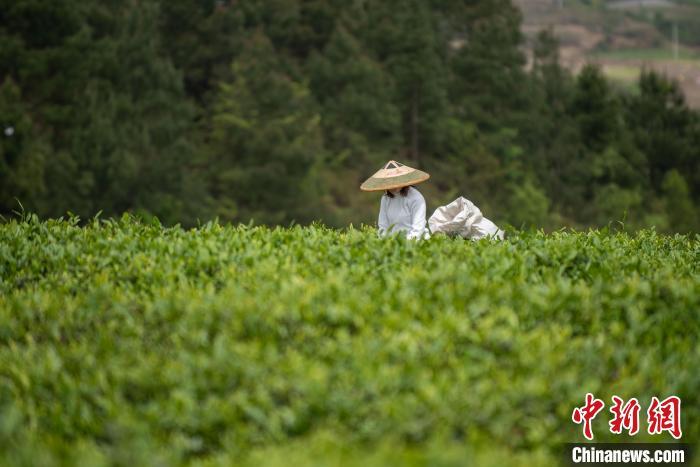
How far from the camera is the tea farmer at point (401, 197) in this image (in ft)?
27.8

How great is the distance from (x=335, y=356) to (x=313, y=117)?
3241 cm

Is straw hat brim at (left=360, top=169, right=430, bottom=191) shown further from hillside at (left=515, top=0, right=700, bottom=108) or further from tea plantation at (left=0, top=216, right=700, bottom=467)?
hillside at (left=515, top=0, right=700, bottom=108)

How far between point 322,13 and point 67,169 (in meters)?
17.8

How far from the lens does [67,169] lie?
27.3 meters

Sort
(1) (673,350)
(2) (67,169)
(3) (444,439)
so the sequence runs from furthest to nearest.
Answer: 1. (2) (67,169)
2. (1) (673,350)
3. (3) (444,439)

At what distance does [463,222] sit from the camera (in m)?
8.29

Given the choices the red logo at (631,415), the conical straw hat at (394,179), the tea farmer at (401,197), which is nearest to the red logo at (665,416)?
the red logo at (631,415)

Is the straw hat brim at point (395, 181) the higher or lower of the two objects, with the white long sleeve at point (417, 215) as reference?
higher

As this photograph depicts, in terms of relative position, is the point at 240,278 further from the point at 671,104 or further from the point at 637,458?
the point at 671,104

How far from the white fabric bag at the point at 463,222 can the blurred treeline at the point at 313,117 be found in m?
17.6

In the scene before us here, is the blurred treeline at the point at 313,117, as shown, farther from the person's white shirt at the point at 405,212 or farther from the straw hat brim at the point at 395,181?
the straw hat brim at the point at 395,181

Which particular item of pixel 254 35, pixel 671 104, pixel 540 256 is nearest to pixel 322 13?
pixel 254 35

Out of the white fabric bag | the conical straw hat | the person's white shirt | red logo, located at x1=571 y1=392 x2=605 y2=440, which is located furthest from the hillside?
red logo, located at x1=571 y1=392 x2=605 y2=440

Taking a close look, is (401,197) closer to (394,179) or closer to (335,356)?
(394,179)
